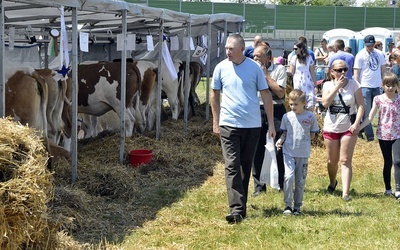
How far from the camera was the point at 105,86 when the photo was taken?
456 inches

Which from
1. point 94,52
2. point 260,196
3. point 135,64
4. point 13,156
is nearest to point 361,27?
point 94,52

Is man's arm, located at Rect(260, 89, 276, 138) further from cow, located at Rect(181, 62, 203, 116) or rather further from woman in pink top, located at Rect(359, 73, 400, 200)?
cow, located at Rect(181, 62, 203, 116)

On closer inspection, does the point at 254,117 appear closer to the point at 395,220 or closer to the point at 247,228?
the point at 247,228

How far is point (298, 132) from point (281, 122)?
1.12ft

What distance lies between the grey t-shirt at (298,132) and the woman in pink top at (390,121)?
0.99 metres

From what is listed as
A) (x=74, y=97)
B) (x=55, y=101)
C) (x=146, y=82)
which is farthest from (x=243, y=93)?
(x=146, y=82)

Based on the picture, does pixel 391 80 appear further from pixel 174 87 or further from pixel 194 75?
pixel 194 75

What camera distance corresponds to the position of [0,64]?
21.2 feet

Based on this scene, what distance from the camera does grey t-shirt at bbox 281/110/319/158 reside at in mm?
7160

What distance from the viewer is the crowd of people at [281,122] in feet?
22.0

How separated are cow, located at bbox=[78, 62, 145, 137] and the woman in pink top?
16.1 feet

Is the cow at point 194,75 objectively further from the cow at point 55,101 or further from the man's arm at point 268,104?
the man's arm at point 268,104

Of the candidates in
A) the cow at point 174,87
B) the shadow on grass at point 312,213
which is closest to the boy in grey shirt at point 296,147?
the shadow on grass at point 312,213

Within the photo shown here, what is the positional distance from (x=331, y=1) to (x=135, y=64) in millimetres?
81817
